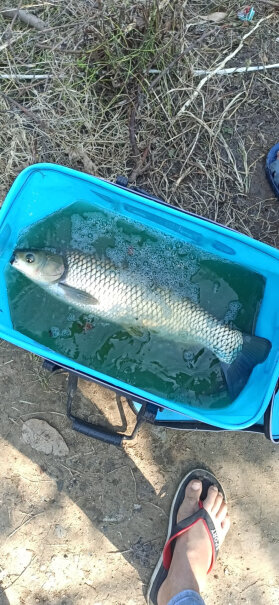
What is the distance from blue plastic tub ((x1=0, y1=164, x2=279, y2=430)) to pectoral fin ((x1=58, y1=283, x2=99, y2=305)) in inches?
11.4

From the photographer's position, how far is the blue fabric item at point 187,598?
7.75ft

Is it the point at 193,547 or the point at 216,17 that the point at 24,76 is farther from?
the point at 193,547

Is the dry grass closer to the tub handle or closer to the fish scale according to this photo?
the fish scale

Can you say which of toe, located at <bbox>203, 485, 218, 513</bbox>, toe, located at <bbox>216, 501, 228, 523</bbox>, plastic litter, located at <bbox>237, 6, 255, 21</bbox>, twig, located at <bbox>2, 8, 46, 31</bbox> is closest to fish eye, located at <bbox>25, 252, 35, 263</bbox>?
twig, located at <bbox>2, 8, 46, 31</bbox>

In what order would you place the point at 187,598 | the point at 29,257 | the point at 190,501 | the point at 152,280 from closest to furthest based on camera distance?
the point at 29,257 < the point at 187,598 < the point at 152,280 < the point at 190,501

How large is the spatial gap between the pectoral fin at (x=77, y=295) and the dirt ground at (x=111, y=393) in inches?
19.0

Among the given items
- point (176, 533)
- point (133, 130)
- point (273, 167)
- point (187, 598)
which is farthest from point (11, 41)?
point (187, 598)

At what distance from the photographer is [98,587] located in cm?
255

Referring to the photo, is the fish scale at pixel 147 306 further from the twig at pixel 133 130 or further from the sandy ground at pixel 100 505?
the twig at pixel 133 130

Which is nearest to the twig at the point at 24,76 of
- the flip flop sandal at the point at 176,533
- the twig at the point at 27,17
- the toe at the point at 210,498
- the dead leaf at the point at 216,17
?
the twig at the point at 27,17

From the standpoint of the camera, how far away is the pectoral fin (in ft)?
7.62

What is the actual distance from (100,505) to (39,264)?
1.38 m

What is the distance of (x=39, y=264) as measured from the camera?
2277mm

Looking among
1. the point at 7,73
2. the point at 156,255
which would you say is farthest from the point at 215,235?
the point at 7,73
